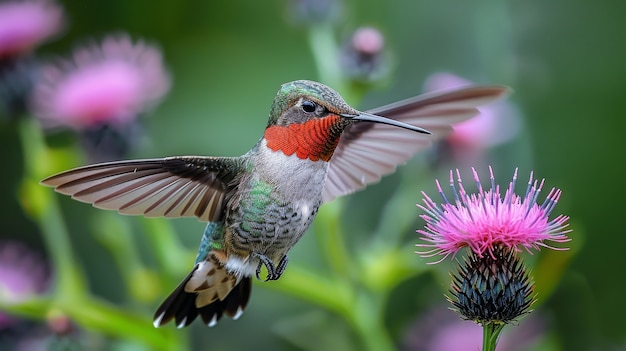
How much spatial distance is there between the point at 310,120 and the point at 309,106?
1.3 inches

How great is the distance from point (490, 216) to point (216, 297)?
0.78 meters

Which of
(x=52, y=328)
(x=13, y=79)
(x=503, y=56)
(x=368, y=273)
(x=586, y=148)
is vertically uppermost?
(x=503, y=56)

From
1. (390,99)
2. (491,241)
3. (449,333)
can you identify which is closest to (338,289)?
(449,333)

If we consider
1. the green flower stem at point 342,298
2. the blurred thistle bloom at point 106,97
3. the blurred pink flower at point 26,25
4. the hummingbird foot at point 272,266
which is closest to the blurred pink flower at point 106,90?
→ the blurred thistle bloom at point 106,97

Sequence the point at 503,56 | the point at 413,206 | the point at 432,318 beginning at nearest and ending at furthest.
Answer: the point at 432,318 < the point at 413,206 < the point at 503,56

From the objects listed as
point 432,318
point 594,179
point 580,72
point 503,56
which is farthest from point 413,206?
point 580,72

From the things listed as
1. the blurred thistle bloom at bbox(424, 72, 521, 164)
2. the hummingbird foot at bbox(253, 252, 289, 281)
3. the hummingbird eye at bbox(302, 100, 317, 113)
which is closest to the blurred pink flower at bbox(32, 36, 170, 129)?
the blurred thistle bloom at bbox(424, 72, 521, 164)

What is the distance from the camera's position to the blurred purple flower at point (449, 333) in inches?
149

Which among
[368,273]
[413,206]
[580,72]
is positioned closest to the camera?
[368,273]

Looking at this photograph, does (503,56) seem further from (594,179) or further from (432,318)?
(432,318)

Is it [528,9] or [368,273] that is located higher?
[528,9]

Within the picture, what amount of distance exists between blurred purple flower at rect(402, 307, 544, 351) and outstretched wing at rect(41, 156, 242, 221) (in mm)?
1687

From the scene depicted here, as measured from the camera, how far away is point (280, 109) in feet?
7.39

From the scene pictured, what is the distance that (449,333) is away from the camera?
3861 mm
